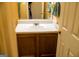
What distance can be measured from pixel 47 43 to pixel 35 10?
0.45m

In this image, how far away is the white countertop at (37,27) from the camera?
1.61m

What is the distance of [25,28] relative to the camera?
1692mm

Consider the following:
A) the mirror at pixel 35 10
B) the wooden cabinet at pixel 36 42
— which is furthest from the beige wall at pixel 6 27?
the wooden cabinet at pixel 36 42

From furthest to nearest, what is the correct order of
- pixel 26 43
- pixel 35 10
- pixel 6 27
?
1. pixel 26 43
2. pixel 35 10
3. pixel 6 27

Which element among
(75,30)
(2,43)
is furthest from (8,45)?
(75,30)

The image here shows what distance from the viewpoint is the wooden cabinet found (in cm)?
152

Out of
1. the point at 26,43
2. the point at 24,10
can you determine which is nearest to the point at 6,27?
the point at 24,10

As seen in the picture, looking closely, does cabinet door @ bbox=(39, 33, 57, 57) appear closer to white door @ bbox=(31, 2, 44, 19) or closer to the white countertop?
the white countertop

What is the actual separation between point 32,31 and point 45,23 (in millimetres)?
259

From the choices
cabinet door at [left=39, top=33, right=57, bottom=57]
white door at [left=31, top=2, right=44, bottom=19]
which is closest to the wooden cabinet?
cabinet door at [left=39, top=33, right=57, bottom=57]

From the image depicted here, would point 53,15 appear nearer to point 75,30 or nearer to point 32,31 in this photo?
point 32,31

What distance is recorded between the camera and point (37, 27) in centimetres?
170

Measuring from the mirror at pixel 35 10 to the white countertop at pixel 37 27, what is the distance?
14 cm

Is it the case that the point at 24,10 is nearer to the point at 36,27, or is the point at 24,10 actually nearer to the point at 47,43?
the point at 36,27
